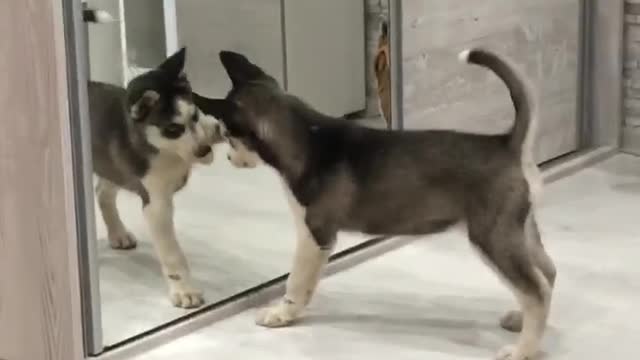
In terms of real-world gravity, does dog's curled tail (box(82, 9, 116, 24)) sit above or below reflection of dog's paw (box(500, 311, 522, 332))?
above

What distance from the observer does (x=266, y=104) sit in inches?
75.8

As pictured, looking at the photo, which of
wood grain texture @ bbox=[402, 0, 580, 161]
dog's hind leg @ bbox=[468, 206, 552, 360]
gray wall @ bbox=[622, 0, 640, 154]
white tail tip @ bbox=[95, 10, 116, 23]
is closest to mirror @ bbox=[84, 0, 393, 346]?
white tail tip @ bbox=[95, 10, 116, 23]

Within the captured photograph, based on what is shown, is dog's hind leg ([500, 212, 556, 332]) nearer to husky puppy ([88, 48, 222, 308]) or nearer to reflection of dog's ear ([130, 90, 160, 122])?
husky puppy ([88, 48, 222, 308])

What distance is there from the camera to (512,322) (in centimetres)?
194

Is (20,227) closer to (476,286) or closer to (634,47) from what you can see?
(476,286)

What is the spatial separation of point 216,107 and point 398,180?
310 millimetres

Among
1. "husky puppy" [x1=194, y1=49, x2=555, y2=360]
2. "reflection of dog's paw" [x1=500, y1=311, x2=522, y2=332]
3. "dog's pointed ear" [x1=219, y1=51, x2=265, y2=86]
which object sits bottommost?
"reflection of dog's paw" [x1=500, y1=311, x2=522, y2=332]

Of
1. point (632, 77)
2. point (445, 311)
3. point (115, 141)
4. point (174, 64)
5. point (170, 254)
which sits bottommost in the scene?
point (445, 311)

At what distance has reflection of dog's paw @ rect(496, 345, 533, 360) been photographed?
70.4 inches

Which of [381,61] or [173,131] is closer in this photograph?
[173,131]

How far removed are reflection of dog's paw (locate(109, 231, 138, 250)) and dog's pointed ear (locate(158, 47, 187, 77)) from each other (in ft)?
0.90

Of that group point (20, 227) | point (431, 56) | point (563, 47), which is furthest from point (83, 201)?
point (563, 47)

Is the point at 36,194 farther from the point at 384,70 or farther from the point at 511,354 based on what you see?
the point at 384,70

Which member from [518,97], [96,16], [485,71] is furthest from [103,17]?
[485,71]
